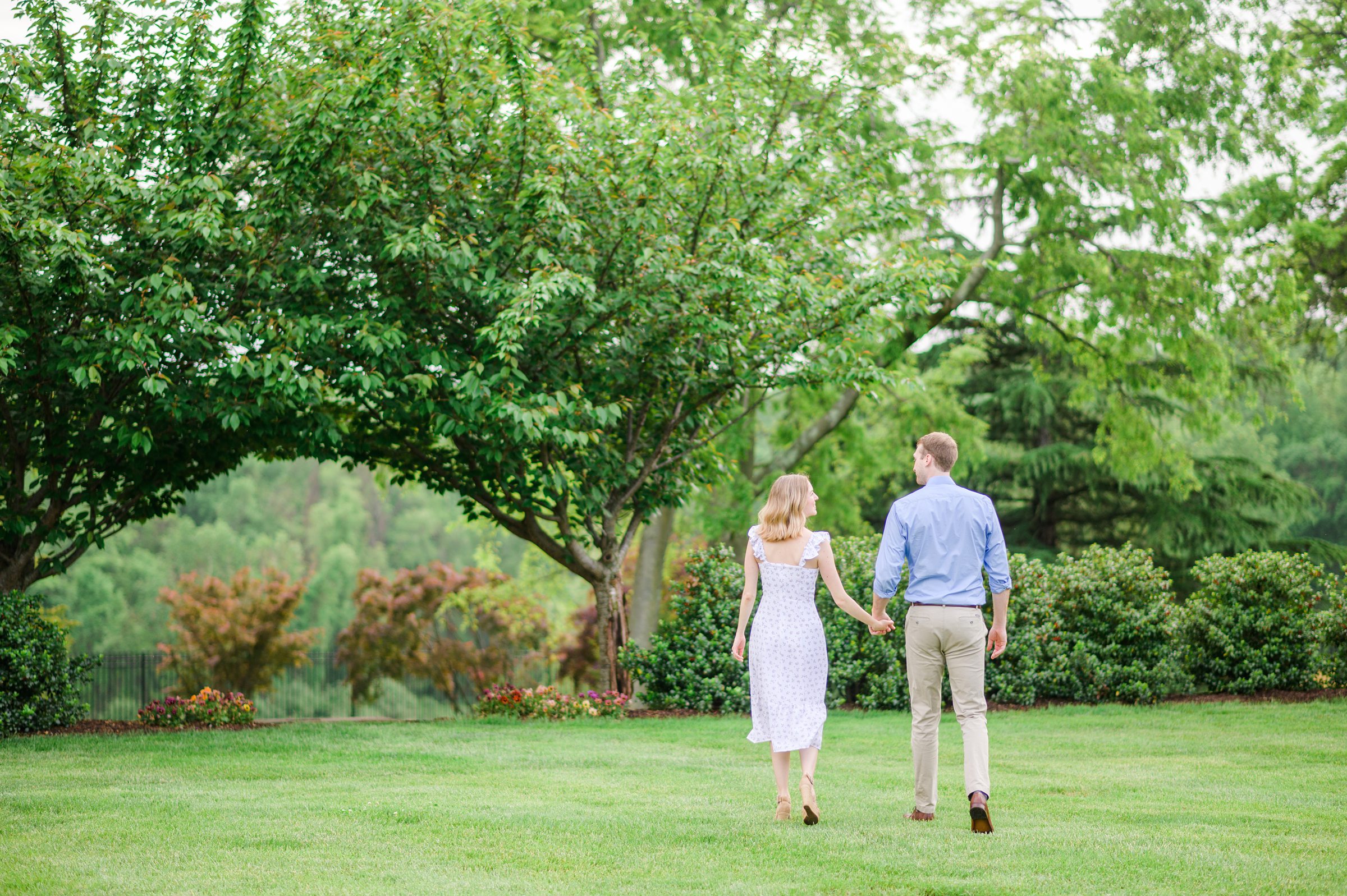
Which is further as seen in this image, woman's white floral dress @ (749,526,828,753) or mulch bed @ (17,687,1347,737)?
mulch bed @ (17,687,1347,737)

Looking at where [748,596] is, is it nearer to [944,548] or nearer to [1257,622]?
[944,548]

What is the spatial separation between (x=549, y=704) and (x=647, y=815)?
6.01 metres

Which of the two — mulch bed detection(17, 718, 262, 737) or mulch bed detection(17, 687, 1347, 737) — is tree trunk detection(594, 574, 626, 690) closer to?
mulch bed detection(17, 687, 1347, 737)

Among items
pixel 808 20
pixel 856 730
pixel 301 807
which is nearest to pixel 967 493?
pixel 301 807

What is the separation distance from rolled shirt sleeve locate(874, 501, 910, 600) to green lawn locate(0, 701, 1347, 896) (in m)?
1.18

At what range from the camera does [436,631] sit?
22.1 m

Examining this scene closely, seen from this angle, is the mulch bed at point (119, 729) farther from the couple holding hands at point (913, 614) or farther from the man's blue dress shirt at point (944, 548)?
the man's blue dress shirt at point (944, 548)

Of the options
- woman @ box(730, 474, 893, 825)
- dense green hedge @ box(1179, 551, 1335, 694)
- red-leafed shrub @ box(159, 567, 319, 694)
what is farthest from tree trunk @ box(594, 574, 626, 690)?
red-leafed shrub @ box(159, 567, 319, 694)

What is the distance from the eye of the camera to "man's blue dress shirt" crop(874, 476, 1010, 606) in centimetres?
556

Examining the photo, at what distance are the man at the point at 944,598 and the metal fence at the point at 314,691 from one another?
1439 centimetres

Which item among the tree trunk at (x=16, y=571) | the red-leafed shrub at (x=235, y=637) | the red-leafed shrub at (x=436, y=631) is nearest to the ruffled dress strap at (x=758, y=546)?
the tree trunk at (x=16, y=571)

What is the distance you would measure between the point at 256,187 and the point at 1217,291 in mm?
13565

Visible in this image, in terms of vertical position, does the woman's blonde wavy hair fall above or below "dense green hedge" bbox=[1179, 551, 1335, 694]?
above

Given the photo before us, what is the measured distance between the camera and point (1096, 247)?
56.0ft
